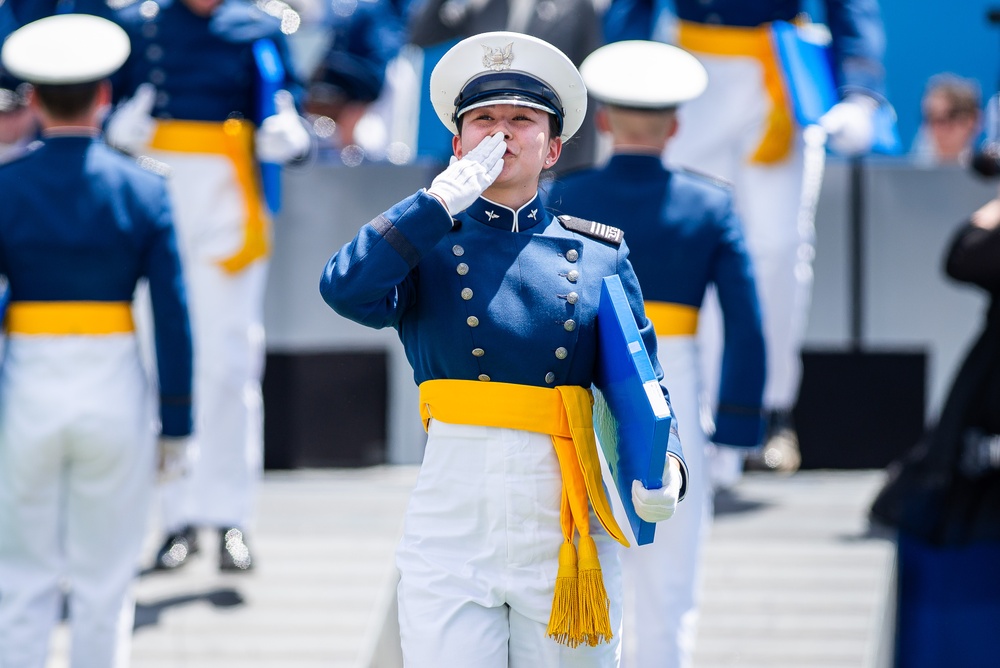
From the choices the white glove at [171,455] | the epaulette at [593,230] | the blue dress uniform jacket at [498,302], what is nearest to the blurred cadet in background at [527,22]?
the white glove at [171,455]

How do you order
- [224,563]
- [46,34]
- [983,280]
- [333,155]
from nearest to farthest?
[46,34], [983,280], [224,563], [333,155]

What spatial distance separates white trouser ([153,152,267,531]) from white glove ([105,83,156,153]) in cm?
12

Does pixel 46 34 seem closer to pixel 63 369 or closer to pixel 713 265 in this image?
pixel 63 369

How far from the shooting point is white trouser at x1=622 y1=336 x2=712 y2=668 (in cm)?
479

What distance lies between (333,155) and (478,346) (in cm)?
547

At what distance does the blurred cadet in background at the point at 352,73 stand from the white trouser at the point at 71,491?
13.0 ft

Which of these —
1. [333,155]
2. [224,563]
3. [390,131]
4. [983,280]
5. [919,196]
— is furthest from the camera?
[390,131]

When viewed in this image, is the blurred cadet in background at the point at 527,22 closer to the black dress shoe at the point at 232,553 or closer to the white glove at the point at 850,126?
the white glove at the point at 850,126

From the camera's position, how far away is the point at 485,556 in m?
3.39

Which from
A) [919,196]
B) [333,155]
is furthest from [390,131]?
[919,196]

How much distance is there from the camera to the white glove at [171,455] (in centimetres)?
520

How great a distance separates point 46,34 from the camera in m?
5.20

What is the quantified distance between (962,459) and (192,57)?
121 inches

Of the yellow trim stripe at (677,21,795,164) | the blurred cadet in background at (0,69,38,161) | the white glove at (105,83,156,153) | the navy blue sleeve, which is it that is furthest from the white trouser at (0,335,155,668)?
the blurred cadet in background at (0,69,38,161)
